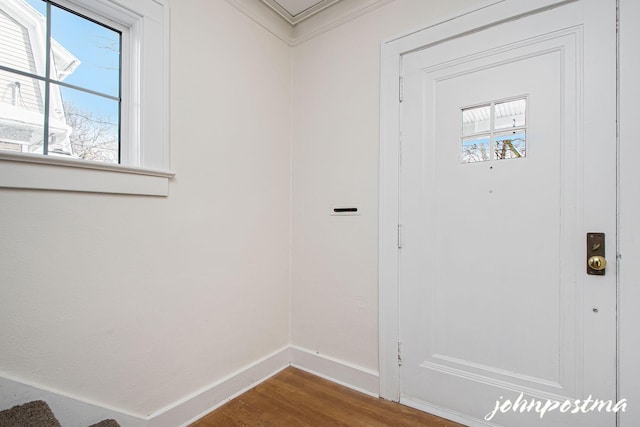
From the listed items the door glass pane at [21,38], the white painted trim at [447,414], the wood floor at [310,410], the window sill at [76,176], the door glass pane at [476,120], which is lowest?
the wood floor at [310,410]

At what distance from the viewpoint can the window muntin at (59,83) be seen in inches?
47.5

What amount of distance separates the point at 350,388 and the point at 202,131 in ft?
6.37

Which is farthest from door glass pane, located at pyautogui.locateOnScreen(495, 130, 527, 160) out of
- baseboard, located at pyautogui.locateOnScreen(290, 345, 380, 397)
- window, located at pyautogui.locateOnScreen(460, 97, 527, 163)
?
baseboard, located at pyautogui.locateOnScreen(290, 345, 380, 397)

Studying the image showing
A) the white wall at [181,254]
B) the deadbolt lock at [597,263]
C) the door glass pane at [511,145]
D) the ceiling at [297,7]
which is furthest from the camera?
the ceiling at [297,7]

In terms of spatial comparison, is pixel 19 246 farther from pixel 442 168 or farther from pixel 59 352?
pixel 442 168

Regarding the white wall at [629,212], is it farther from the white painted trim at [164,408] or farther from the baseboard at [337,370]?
the white painted trim at [164,408]

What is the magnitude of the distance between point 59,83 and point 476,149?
2107 mm

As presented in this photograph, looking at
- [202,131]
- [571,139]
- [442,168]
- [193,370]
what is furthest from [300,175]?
[571,139]

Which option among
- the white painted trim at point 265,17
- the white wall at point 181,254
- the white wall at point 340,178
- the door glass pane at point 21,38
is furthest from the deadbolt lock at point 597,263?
the door glass pane at point 21,38

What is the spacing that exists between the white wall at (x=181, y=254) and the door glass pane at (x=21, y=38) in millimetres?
536

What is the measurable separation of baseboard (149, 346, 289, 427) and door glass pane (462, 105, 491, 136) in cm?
202

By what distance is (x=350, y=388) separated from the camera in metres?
1.97

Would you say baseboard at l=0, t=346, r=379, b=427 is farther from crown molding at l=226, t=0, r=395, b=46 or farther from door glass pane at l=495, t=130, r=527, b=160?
crown molding at l=226, t=0, r=395, b=46

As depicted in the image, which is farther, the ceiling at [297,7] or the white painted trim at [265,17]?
the ceiling at [297,7]
